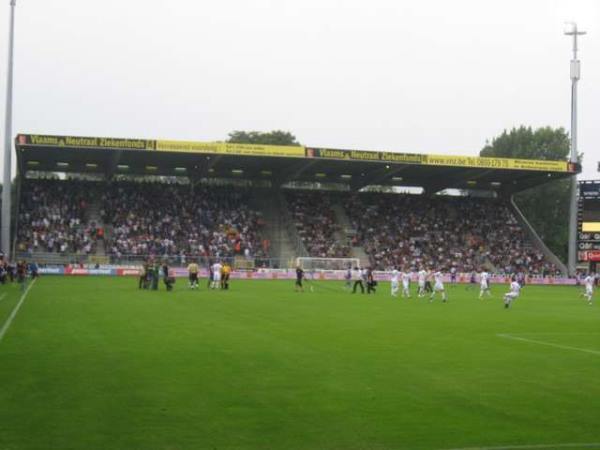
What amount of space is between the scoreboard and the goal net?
641 inches

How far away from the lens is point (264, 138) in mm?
96312

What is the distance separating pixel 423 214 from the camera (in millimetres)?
71188

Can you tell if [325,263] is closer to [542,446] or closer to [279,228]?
[279,228]

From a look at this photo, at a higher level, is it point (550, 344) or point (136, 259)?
point (136, 259)

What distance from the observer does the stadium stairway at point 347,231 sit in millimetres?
64625

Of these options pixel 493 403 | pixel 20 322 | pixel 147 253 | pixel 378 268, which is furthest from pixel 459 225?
pixel 493 403

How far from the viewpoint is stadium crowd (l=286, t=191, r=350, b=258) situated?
63.6 metres

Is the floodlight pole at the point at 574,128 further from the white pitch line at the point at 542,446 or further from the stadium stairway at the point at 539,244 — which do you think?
the white pitch line at the point at 542,446

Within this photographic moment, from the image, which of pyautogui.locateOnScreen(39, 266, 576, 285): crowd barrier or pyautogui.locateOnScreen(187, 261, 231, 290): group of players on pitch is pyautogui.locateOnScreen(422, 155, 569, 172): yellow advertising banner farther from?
pyautogui.locateOnScreen(187, 261, 231, 290): group of players on pitch

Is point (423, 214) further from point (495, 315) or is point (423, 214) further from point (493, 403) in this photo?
point (493, 403)

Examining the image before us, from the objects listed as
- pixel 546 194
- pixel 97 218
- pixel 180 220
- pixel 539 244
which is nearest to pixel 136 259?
pixel 97 218

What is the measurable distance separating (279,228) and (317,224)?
3.34 meters

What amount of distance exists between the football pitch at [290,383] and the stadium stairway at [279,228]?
37530mm

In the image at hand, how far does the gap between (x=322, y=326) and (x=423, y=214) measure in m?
50.2
